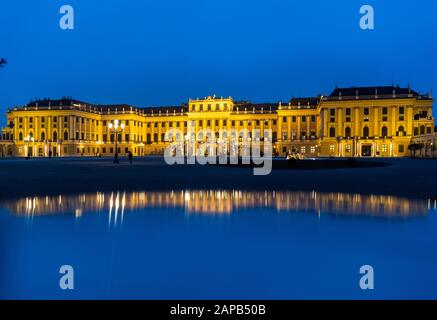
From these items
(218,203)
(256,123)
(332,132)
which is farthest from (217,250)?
(256,123)

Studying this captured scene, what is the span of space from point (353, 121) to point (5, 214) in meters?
78.0

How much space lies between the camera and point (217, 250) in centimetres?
545

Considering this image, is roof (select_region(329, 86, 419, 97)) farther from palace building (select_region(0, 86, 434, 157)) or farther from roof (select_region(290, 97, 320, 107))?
roof (select_region(290, 97, 320, 107))

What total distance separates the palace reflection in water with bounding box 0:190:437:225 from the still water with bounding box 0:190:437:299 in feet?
0.16

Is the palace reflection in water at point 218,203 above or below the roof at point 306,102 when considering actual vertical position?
below

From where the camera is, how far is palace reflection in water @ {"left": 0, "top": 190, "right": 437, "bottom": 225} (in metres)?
8.65

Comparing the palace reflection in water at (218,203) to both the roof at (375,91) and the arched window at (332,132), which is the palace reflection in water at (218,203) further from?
the roof at (375,91)

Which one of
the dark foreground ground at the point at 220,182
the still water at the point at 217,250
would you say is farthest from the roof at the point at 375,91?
the still water at the point at 217,250

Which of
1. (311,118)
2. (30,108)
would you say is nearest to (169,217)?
(311,118)

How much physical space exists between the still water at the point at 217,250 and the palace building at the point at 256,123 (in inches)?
2556

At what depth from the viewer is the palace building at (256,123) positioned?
76.0 meters

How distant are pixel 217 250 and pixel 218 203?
456 centimetres

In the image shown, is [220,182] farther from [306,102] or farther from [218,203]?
[306,102]
